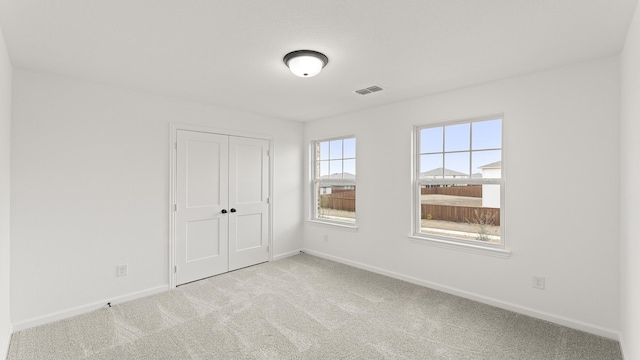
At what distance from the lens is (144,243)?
3441mm

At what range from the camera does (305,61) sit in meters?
2.40

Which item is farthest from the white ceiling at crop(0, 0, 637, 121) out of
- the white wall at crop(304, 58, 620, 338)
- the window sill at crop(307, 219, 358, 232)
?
the window sill at crop(307, 219, 358, 232)

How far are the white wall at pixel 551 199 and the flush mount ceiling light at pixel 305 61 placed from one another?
1370 mm

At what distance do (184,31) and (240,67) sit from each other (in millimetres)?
695

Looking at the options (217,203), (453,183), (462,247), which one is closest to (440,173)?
(453,183)

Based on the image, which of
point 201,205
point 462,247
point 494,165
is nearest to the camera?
point 494,165

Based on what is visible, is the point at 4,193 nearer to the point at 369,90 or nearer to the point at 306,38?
the point at 306,38

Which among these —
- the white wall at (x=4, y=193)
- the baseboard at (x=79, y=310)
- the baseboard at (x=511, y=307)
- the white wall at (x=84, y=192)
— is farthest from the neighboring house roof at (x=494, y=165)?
the white wall at (x=4, y=193)

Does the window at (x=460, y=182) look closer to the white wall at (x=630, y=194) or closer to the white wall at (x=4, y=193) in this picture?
the white wall at (x=630, y=194)

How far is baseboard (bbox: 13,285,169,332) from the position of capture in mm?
2662

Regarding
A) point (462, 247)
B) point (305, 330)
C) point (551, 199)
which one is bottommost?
point (305, 330)

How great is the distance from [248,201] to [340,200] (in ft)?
4.89

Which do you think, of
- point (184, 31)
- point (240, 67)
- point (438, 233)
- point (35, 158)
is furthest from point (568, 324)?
point (35, 158)

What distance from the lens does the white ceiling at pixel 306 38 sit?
1.80 metres
